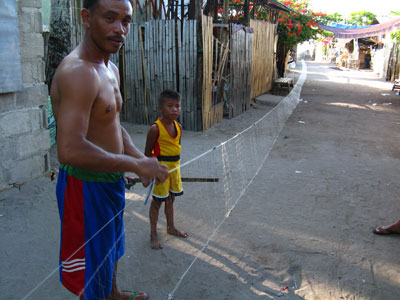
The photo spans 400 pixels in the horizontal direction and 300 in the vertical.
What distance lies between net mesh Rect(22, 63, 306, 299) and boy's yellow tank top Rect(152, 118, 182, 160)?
282 millimetres

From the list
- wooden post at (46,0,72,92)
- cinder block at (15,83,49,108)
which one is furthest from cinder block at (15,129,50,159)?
wooden post at (46,0,72,92)

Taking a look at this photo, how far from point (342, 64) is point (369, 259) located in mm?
37659

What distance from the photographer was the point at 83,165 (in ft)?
4.97

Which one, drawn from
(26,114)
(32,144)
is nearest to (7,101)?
(26,114)

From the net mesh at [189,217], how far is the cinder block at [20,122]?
138 cm

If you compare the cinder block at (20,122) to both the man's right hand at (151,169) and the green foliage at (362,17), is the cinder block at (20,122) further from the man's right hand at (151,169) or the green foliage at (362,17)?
the green foliage at (362,17)

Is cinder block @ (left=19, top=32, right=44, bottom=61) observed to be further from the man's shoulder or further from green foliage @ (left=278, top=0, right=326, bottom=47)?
green foliage @ (left=278, top=0, right=326, bottom=47)

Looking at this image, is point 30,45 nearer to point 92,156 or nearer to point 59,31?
point 59,31

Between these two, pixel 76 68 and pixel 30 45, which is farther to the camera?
pixel 30 45

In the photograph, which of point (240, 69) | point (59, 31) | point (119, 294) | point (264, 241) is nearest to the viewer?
point (119, 294)

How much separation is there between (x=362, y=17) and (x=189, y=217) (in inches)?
1356

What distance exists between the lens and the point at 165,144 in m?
2.99

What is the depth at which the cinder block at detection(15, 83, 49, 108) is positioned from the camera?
13.4 ft

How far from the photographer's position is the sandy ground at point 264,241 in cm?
255
